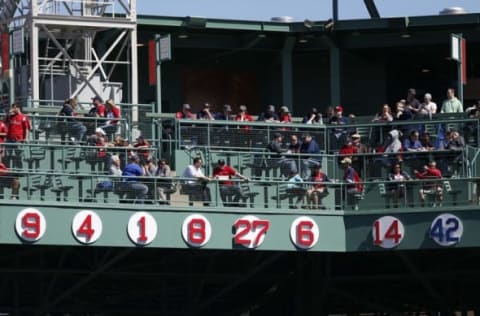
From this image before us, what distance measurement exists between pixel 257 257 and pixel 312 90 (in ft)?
45.4

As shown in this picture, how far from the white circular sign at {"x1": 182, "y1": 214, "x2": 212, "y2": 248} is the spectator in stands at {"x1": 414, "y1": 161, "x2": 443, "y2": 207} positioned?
4665mm

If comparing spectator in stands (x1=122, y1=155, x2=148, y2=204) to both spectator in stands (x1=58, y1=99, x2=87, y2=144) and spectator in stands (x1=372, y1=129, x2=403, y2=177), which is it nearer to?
spectator in stands (x1=58, y1=99, x2=87, y2=144)

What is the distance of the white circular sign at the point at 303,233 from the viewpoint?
3316 cm

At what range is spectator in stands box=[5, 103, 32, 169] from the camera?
32844 mm

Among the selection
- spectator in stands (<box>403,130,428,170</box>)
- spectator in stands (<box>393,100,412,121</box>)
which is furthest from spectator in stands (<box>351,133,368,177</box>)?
spectator in stands (<box>393,100,412,121</box>)

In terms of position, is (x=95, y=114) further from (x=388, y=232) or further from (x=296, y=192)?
(x=388, y=232)

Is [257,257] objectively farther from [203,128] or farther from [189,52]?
[189,52]

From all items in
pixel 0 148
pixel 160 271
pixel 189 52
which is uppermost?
pixel 189 52

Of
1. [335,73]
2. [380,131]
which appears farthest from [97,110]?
[335,73]

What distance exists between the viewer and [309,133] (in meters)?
36.7

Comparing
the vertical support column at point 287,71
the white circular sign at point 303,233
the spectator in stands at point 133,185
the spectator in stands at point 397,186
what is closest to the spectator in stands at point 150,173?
the spectator in stands at point 133,185

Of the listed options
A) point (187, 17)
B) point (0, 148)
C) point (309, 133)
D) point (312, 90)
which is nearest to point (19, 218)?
point (0, 148)

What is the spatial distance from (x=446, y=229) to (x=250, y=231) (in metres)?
4.08

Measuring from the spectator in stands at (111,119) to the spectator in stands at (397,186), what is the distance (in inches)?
248
